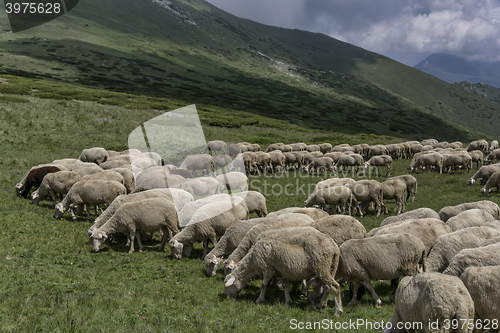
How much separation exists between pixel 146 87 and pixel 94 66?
30.1 m

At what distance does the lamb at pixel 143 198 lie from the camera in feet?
51.0

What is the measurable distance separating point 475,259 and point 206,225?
10096 millimetres

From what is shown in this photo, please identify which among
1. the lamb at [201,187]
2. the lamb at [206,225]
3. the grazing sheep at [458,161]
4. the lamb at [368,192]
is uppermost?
the grazing sheep at [458,161]

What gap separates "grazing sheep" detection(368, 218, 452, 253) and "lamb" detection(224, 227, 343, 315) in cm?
333

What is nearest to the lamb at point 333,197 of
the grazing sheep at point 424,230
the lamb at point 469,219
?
the lamb at point 469,219

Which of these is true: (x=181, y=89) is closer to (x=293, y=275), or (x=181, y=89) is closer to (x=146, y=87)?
(x=146, y=87)

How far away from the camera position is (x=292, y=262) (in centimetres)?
961

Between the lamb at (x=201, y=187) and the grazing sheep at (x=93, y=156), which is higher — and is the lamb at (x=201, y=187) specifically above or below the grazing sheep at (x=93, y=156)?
above

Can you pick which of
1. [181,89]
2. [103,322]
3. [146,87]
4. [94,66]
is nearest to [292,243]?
[103,322]

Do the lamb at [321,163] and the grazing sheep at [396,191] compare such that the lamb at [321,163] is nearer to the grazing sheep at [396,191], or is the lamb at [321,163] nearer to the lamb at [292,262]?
the grazing sheep at [396,191]

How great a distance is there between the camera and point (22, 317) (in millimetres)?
7766

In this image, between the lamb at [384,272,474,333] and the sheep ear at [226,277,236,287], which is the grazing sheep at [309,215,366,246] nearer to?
the sheep ear at [226,277,236,287]

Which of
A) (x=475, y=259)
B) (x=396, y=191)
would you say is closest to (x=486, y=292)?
(x=475, y=259)

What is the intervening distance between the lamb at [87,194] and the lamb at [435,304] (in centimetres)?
1611
